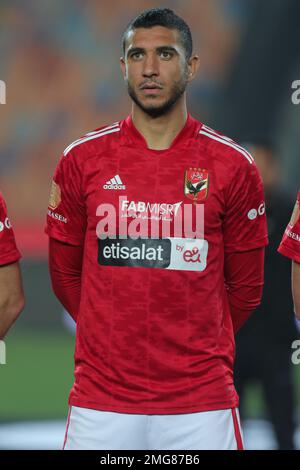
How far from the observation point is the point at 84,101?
45.8ft

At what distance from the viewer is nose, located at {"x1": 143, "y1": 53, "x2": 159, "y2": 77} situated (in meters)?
3.47

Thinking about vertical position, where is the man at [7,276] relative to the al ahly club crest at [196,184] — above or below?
below

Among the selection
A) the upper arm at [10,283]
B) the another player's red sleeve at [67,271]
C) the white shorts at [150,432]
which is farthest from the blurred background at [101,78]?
the white shorts at [150,432]

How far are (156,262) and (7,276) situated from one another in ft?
1.68

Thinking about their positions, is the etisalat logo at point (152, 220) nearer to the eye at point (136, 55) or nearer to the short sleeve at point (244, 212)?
the short sleeve at point (244, 212)

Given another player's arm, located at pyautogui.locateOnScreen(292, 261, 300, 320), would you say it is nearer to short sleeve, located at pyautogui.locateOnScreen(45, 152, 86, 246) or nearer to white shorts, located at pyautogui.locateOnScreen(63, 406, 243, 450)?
white shorts, located at pyautogui.locateOnScreen(63, 406, 243, 450)

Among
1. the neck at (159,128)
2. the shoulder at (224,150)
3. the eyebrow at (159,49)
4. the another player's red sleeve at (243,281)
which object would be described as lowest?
the another player's red sleeve at (243,281)

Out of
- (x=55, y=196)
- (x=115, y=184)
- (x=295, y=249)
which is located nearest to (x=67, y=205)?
(x=55, y=196)

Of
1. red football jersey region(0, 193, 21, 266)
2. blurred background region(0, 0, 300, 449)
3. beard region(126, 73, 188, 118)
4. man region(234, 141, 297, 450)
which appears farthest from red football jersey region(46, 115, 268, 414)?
blurred background region(0, 0, 300, 449)

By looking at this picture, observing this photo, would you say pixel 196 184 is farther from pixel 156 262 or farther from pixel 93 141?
pixel 93 141

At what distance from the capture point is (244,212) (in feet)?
11.9

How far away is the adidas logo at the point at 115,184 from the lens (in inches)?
139

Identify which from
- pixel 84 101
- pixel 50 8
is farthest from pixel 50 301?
pixel 50 8

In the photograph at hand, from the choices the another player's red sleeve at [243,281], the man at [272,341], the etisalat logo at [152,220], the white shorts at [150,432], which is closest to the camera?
the white shorts at [150,432]
